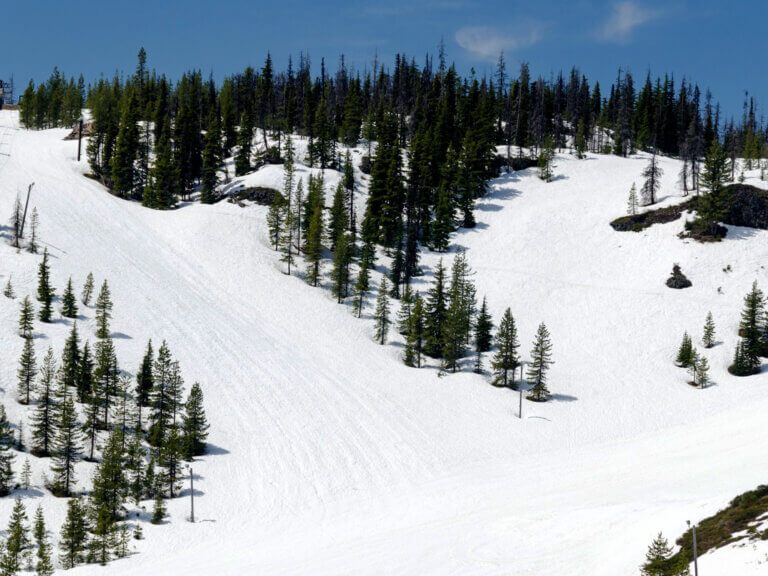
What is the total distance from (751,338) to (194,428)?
190ft

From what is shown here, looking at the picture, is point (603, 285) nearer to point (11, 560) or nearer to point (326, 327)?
point (326, 327)

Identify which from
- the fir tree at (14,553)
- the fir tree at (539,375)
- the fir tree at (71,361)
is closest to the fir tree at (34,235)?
the fir tree at (71,361)

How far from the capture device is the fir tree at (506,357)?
6216cm

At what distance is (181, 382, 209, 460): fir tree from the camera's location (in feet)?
146

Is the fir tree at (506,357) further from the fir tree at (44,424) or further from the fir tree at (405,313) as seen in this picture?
the fir tree at (44,424)

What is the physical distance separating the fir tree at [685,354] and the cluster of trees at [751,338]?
13.3ft

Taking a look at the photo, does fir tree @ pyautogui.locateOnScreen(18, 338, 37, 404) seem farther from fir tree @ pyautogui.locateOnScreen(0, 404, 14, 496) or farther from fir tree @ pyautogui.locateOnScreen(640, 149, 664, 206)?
fir tree @ pyautogui.locateOnScreen(640, 149, 664, 206)

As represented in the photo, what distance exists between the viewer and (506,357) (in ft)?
204

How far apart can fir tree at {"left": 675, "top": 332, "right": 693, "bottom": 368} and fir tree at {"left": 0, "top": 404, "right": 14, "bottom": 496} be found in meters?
63.4

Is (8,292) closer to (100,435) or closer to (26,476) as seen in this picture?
(100,435)

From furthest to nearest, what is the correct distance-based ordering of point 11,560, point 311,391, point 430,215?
point 430,215 → point 311,391 → point 11,560

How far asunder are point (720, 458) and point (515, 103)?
9982 cm

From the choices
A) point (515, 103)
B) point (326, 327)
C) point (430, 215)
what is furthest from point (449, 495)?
point (515, 103)

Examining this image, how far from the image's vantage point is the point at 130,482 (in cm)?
4109
